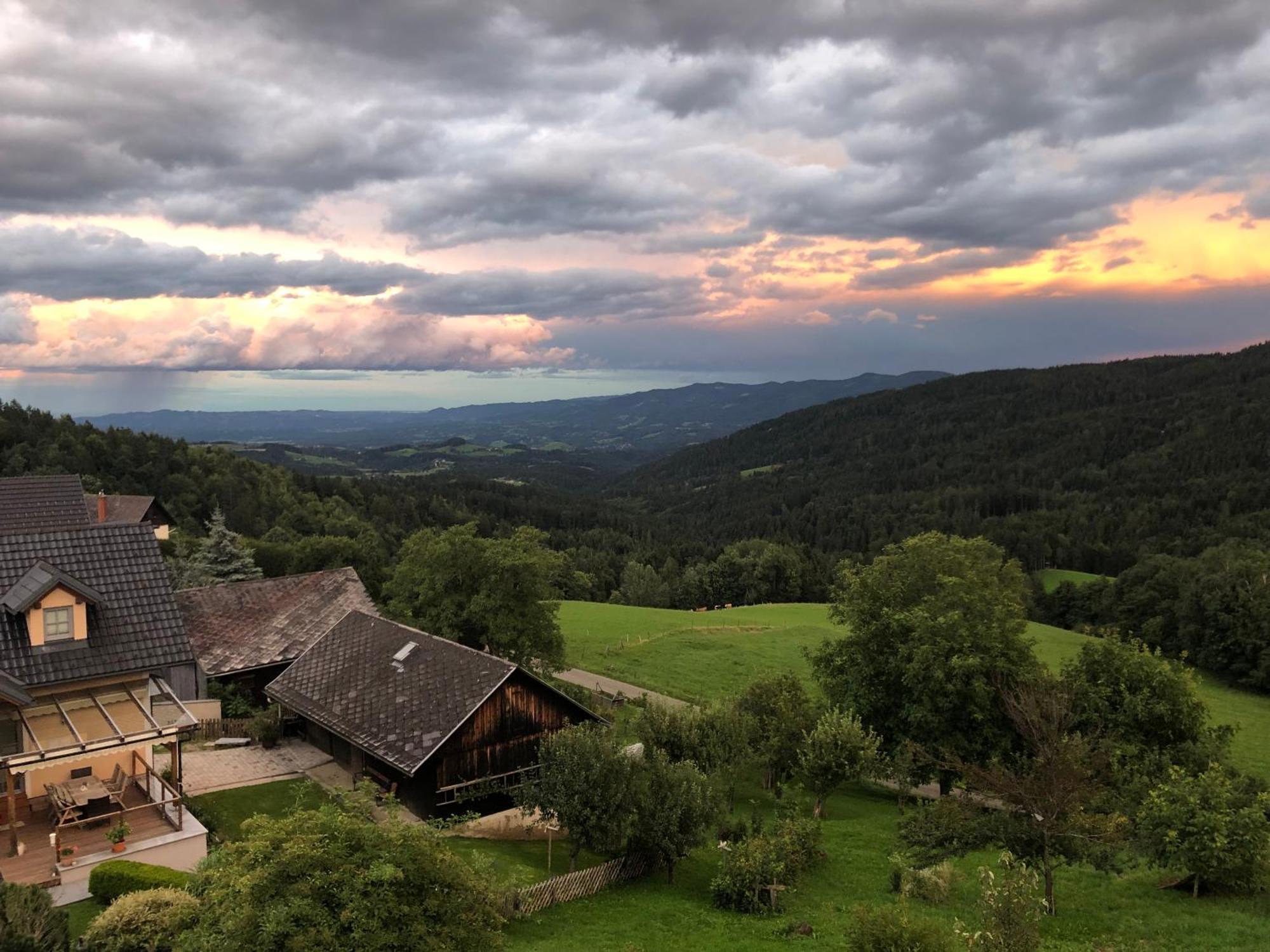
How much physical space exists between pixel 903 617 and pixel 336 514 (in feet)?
321

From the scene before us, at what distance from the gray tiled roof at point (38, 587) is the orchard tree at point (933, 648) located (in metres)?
27.2

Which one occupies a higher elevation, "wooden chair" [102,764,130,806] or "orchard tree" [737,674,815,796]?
"wooden chair" [102,764,130,806]

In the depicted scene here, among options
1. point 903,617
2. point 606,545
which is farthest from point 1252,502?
point 903,617

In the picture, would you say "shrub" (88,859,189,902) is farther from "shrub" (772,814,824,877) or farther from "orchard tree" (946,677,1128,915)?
"orchard tree" (946,677,1128,915)

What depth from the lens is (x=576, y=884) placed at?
19.6m

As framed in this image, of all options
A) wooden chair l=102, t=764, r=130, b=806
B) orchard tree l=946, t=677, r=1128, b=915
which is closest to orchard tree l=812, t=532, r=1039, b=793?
orchard tree l=946, t=677, r=1128, b=915

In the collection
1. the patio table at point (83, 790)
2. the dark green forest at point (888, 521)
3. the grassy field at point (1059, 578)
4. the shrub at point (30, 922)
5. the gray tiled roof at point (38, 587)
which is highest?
Answer: the gray tiled roof at point (38, 587)

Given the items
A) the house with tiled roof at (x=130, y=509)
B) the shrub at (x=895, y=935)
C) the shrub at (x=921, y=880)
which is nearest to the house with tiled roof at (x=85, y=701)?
the shrub at (x=895, y=935)

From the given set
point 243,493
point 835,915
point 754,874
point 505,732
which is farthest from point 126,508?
point 835,915

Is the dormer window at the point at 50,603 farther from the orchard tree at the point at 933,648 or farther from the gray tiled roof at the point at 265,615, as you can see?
the orchard tree at the point at 933,648

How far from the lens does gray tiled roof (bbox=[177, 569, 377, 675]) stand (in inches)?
1379

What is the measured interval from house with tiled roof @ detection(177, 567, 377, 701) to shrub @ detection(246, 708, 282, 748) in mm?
4672

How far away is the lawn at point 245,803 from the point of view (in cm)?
2134

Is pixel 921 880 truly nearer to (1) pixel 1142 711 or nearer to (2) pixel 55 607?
(1) pixel 1142 711
